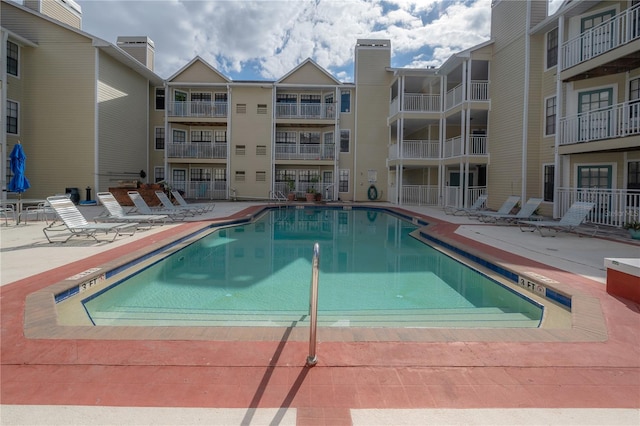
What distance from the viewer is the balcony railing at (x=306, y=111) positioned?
80.4 ft

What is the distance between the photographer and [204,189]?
24.9m

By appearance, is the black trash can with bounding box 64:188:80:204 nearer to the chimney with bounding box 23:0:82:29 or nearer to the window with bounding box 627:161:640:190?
the chimney with bounding box 23:0:82:29

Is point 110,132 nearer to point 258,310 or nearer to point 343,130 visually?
point 343,130

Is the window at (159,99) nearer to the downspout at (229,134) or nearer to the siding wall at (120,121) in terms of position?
the siding wall at (120,121)

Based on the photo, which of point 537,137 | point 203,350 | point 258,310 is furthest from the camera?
point 537,137

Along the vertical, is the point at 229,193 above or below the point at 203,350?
above

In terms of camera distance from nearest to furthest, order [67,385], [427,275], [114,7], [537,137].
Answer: [67,385] → [427,275] → [537,137] → [114,7]

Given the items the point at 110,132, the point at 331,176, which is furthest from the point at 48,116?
the point at 331,176

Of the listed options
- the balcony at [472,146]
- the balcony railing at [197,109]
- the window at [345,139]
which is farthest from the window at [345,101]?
the balcony at [472,146]

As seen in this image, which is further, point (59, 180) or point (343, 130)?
point (343, 130)

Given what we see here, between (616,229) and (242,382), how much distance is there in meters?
12.7

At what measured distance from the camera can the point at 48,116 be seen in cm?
1905

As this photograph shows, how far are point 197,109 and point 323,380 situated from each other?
24316 mm

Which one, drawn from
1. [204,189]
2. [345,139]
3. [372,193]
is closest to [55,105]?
[204,189]
